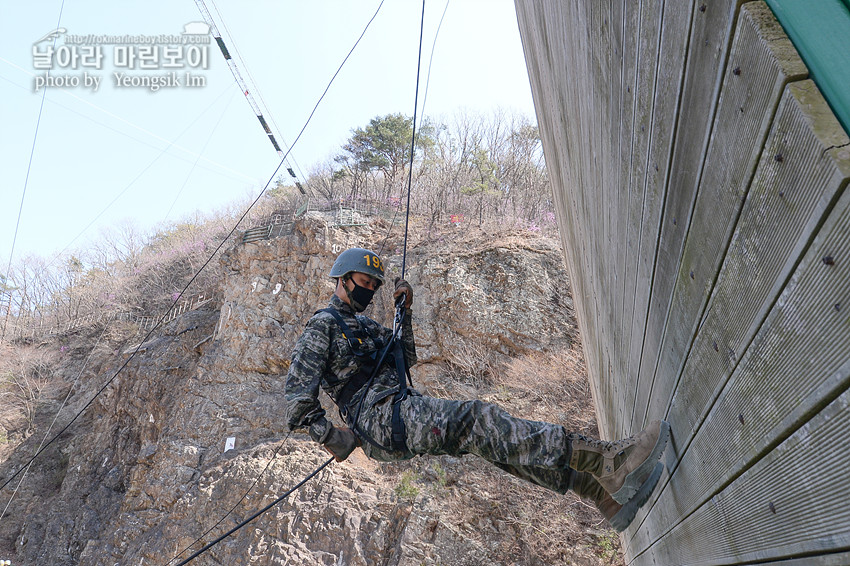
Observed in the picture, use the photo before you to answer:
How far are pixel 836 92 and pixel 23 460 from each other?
21.6 metres

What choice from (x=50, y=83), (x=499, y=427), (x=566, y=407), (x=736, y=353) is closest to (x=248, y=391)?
(x=566, y=407)

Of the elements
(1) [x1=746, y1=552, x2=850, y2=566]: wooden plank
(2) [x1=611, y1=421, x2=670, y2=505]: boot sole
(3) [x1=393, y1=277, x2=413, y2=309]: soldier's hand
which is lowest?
(1) [x1=746, y1=552, x2=850, y2=566]: wooden plank

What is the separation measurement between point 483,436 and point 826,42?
239 centimetres

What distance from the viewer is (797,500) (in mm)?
940

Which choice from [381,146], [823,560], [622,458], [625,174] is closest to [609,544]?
[622,458]

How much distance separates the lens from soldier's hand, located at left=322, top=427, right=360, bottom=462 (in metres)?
3.31

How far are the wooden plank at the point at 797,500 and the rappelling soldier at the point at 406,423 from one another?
2.41 feet

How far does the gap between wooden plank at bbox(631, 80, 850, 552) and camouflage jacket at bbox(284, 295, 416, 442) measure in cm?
239

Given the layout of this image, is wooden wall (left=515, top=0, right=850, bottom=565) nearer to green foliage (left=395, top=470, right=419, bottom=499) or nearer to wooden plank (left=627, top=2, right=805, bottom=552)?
wooden plank (left=627, top=2, right=805, bottom=552)

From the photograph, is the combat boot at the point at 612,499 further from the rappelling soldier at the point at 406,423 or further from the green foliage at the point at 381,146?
the green foliage at the point at 381,146

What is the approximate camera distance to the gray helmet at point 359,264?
13.6 feet

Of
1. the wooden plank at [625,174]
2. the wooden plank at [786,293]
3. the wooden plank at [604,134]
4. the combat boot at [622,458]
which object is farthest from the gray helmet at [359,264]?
the wooden plank at [786,293]

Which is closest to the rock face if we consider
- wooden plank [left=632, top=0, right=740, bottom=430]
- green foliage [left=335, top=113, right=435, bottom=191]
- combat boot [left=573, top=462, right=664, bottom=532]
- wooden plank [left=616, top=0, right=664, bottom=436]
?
green foliage [left=335, top=113, right=435, bottom=191]

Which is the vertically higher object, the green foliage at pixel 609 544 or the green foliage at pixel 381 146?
the green foliage at pixel 381 146
